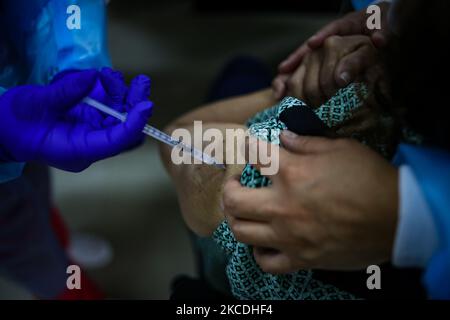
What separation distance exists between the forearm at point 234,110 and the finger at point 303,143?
0.94 ft

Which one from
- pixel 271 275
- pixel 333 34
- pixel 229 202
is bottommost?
pixel 271 275

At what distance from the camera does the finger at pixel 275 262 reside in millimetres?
562

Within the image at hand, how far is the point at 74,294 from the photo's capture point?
2.91 feet

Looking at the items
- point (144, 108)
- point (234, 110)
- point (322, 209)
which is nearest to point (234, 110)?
point (234, 110)

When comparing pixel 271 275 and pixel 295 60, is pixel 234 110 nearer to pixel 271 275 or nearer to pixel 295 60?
pixel 295 60

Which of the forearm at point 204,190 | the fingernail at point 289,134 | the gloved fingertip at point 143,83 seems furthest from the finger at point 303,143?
the gloved fingertip at point 143,83

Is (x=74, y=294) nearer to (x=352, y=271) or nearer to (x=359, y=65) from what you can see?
(x=352, y=271)

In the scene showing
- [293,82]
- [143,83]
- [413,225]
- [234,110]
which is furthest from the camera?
[234,110]

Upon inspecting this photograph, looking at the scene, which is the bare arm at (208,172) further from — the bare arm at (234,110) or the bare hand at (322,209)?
the bare hand at (322,209)

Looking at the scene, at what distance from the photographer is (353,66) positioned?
72 centimetres

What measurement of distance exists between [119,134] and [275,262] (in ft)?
0.83

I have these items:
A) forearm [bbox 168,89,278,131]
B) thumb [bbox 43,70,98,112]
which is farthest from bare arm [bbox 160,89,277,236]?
thumb [bbox 43,70,98,112]

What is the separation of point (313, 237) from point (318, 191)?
0.05 meters

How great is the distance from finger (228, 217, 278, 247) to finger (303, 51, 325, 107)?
25 centimetres
